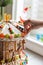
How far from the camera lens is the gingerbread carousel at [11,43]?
31.7 inches

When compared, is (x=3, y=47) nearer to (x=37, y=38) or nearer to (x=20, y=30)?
(x=20, y=30)

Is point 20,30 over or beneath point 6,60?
over

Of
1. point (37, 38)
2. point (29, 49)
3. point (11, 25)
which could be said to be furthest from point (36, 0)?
point (11, 25)

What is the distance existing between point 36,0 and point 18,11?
220mm

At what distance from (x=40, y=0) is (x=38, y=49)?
51cm

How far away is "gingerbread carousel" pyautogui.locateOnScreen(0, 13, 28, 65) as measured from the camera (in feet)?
2.65

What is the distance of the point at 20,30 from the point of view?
0.86 m

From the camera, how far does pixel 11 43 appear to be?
830mm

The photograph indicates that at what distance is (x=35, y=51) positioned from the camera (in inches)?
59.8

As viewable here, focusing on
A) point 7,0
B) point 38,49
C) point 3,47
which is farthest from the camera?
point 38,49

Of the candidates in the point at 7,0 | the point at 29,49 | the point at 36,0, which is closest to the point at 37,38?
the point at 29,49

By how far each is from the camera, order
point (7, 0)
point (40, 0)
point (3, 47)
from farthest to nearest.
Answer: point (40, 0) < point (7, 0) < point (3, 47)

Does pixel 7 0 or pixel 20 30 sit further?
pixel 7 0

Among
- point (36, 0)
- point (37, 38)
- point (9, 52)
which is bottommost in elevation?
point (37, 38)
